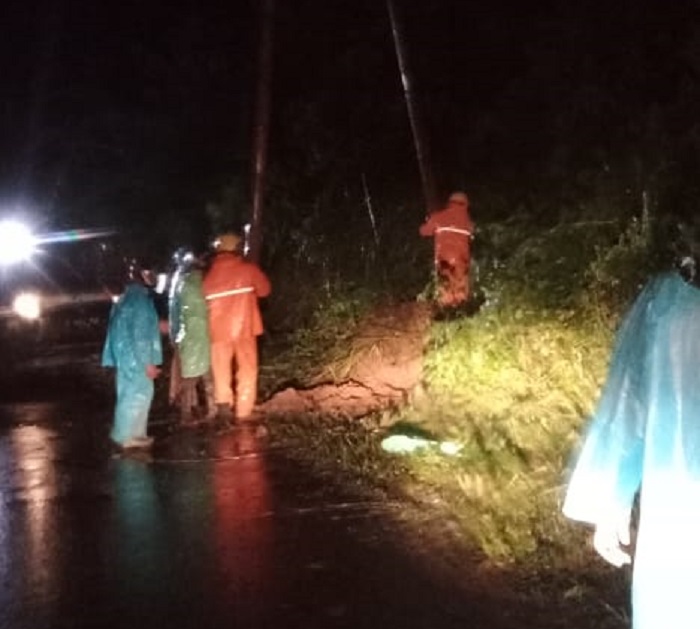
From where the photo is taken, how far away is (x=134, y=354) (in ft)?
38.8

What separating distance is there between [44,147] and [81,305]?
9.88 meters

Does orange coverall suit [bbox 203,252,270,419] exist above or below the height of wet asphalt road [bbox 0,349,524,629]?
above

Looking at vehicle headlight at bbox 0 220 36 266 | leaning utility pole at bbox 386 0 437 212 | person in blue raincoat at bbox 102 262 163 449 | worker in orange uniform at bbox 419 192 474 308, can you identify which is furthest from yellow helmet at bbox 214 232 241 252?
vehicle headlight at bbox 0 220 36 266

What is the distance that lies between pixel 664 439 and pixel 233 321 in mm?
9271

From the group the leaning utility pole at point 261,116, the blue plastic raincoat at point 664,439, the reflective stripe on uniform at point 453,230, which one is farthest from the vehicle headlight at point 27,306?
the blue plastic raincoat at point 664,439

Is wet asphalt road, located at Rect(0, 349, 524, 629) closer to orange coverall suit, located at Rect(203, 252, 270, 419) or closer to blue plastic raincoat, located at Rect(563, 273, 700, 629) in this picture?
orange coverall suit, located at Rect(203, 252, 270, 419)

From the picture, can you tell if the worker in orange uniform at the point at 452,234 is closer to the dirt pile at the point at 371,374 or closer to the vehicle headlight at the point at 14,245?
the dirt pile at the point at 371,374

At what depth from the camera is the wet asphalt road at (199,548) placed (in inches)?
275

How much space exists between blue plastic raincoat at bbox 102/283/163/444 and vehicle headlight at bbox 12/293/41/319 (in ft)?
41.9

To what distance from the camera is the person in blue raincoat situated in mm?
11703

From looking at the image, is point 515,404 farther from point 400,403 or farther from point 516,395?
point 400,403

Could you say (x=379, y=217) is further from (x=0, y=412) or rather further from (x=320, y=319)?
(x=0, y=412)

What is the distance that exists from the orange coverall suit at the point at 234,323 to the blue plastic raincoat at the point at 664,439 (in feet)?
29.8

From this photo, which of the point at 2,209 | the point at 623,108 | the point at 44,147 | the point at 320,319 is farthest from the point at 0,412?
the point at 2,209
